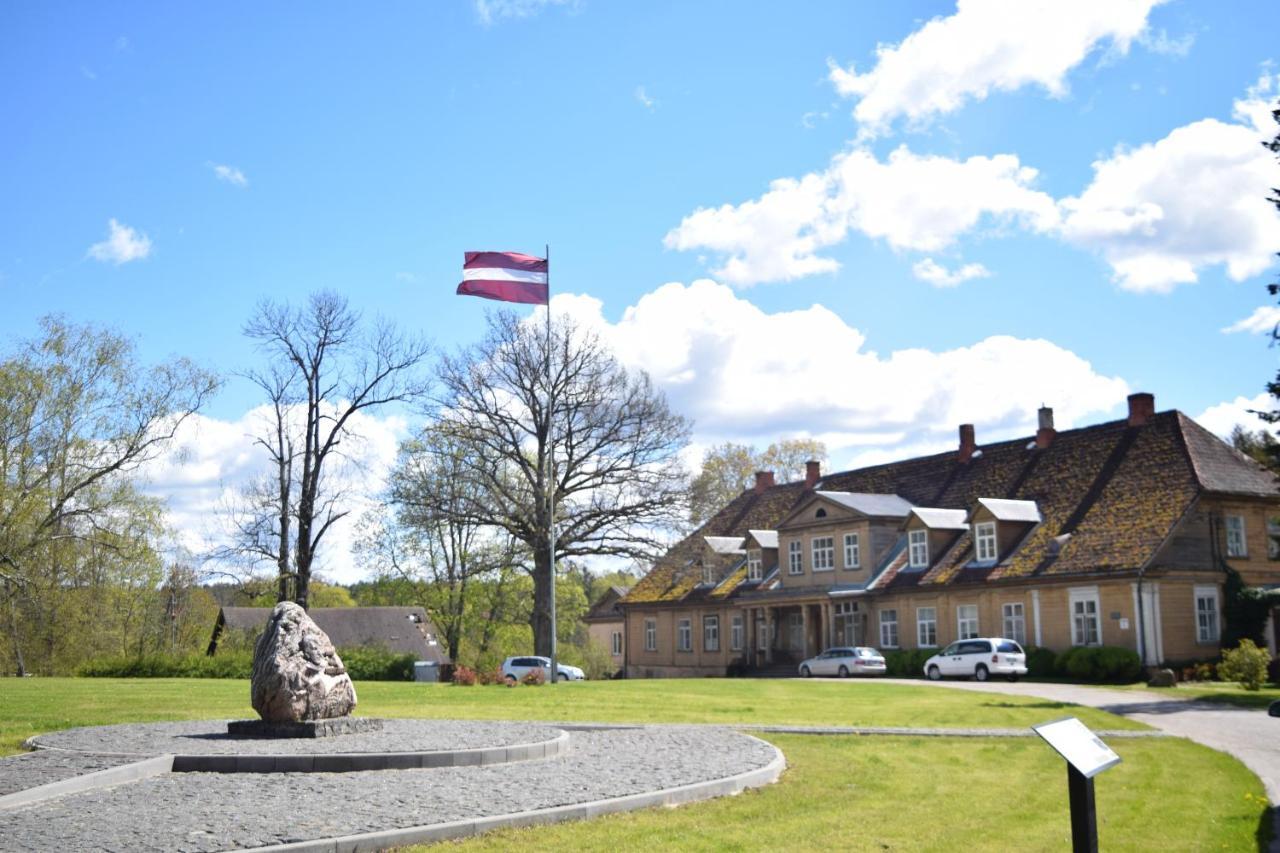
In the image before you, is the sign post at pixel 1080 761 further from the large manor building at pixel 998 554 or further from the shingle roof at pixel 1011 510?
the shingle roof at pixel 1011 510

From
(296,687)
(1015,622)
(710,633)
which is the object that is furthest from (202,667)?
(1015,622)

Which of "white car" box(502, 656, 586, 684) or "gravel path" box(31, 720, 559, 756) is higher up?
"gravel path" box(31, 720, 559, 756)

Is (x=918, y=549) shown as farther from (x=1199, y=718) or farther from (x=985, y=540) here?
(x=1199, y=718)

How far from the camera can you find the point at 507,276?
3453 cm

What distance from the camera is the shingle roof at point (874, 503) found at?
162 feet

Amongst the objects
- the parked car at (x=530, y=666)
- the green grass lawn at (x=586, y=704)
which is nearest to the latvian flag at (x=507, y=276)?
the green grass lawn at (x=586, y=704)

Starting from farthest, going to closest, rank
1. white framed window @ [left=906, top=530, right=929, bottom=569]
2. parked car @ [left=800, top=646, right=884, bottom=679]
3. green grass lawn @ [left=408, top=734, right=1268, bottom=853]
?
white framed window @ [left=906, top=530, right=929, bottom=569], parked car @ [left=800, top=646, right=884, bottom=679], green grass lawn @ [left=408, top=734, right=1268, bottom=853]

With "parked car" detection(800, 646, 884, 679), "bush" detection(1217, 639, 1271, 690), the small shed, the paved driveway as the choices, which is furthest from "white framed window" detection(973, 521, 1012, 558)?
the small shed

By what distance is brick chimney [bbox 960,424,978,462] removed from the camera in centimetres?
5131

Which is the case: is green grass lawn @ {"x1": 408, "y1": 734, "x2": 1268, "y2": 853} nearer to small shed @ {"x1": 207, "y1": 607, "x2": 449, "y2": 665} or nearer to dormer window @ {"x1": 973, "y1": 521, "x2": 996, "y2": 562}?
dormer window @ {"x1": 973, "y1": 521, "x2": 996, "y2": 562}

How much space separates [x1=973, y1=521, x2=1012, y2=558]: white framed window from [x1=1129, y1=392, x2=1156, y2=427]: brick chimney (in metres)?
6.54

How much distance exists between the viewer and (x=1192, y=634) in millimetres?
38062

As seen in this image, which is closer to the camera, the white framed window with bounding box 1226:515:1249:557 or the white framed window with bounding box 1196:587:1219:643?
the white framed window with bounding box 1196:587:1219:643

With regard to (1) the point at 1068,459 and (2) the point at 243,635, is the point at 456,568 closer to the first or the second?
(2) the point at 243,635
